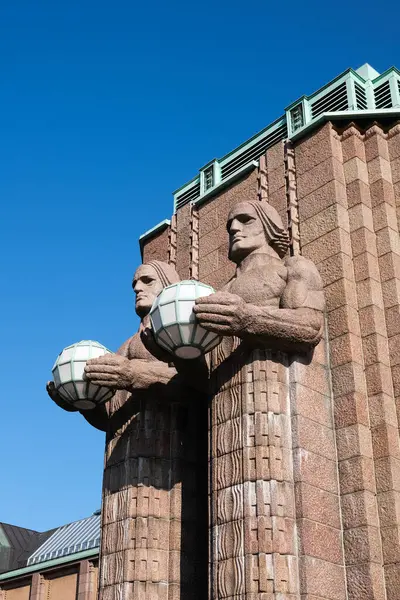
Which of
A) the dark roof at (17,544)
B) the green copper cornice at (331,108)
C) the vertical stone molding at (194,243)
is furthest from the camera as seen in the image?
the dark roof at (17,544)

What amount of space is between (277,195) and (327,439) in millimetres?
4080

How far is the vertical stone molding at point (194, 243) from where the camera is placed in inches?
531

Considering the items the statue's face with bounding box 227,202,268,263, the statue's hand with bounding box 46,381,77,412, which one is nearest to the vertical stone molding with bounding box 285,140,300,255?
the statue's face with bounding box 227,202,268,263

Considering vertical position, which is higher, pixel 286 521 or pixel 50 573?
pixel 50 573

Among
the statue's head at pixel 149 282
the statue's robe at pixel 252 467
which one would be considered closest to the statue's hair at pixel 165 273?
the statue's head at pixel 149 282

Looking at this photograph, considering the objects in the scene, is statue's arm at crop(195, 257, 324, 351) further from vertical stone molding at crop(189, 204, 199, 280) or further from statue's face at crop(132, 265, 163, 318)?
vertical stone molding at crop(189, 204, 199, 280)

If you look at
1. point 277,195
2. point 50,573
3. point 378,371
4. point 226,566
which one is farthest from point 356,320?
point 50,573

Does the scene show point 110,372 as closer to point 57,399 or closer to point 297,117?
point 57,399

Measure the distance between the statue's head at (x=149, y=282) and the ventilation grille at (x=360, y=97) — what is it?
373 centimetres

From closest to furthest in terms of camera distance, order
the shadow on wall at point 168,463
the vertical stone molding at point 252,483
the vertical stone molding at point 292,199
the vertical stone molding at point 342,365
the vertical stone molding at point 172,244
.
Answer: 1. the vertical stone molding at point 252,483
2. the vertical stone molding at point 342,365
3. the shadow on wall at point 168,463
4. the vertical stone molding at point 292,199
5. the vertical stone molding at point 172,244

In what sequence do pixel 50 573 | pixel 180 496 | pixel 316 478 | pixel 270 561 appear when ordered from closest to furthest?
pixel 270 561, pixel 316 478, pixel 180 496, pixel 50 573

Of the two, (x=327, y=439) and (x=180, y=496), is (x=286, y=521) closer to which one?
(x=327, y=439)

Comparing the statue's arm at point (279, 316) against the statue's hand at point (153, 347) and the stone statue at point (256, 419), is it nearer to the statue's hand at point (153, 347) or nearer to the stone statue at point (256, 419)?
the stone statue at point (256, 419)

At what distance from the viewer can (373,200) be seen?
453 inches
